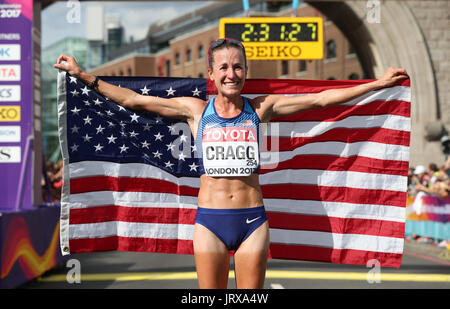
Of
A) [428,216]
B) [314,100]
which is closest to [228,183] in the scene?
[314,100]

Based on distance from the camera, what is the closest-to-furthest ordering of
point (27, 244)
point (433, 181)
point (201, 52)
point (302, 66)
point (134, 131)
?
point (134, 131) < point (27, 244) < point (433, 181) < point (302, 66) < point (201, 52)

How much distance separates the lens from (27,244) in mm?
9953

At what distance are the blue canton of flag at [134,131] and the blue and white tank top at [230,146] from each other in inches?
47.2

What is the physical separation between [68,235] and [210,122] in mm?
1960

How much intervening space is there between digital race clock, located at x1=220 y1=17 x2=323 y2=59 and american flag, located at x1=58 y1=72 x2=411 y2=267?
945 cm

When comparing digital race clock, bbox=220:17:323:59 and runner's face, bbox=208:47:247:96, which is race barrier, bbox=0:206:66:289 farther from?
digital race clock, bbox=220:17:323:59

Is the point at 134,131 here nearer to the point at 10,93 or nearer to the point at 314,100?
the point at 314,100

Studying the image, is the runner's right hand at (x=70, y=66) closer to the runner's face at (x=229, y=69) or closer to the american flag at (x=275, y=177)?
the american flag at (x=275, y=177)

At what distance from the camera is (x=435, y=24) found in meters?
22.6

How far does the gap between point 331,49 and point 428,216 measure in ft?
160

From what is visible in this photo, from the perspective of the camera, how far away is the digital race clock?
15.6 meters

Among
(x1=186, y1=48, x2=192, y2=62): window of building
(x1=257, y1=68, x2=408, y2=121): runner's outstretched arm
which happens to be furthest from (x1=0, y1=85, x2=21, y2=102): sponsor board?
(x1=186, y1=48, x2=192, y2=62): window of building

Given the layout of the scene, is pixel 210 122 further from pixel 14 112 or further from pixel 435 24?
pixel 435 24
